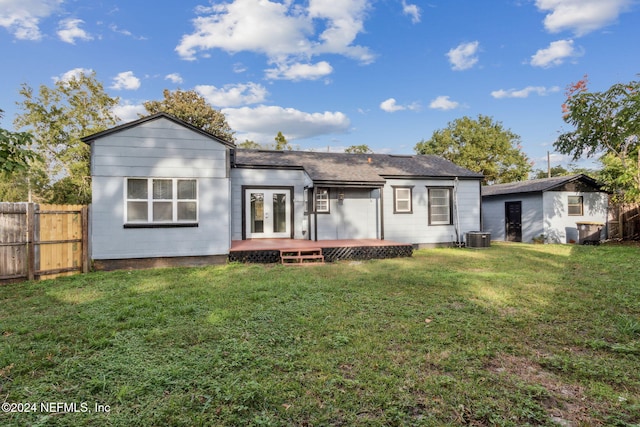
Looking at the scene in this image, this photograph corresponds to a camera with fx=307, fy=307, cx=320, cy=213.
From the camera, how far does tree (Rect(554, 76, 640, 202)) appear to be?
45.1ft

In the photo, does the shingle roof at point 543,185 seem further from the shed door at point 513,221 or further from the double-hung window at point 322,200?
the double-hung window at point 322,200

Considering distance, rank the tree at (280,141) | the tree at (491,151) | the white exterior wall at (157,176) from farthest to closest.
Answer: the tree at (280,141) < the tree at (491,151) < the white exterior wall at (157,176)

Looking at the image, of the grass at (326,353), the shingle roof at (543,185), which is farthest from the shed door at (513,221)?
the grass at (326,353)

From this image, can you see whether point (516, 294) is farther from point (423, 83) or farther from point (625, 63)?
point (625, 63)

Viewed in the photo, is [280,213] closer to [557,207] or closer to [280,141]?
[557,207]

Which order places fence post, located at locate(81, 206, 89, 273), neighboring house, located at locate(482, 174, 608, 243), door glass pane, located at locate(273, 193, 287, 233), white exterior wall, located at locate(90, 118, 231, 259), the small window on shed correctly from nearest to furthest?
fence post, located at locate(81, 206, 89, 273), white exterior wall, located at locate(90, 118, 231, 259), door glass pane, located at locate(273, 193, 287, 233), neighboring house, located at locate(482, 174, 608, 243), the small window on shed

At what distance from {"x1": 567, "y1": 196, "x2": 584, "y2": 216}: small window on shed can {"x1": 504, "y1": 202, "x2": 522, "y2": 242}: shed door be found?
2.13 meters

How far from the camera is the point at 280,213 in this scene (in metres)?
12.2

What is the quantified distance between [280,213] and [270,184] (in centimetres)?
120

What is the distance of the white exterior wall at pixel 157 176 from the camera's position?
855 cm

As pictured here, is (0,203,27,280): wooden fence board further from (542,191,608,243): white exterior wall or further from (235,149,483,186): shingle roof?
(542,191,608,243): white exterior wall

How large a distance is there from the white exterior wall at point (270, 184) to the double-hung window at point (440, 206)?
18.4ft

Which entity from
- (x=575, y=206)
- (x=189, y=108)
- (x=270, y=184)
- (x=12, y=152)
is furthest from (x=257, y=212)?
(x=189, y=108)

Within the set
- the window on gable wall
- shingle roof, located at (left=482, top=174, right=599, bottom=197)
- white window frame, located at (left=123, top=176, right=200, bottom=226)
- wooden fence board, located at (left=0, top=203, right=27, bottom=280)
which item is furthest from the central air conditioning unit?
wooden fence board, located at (left=0, top=203, right=27, bottom=280)
